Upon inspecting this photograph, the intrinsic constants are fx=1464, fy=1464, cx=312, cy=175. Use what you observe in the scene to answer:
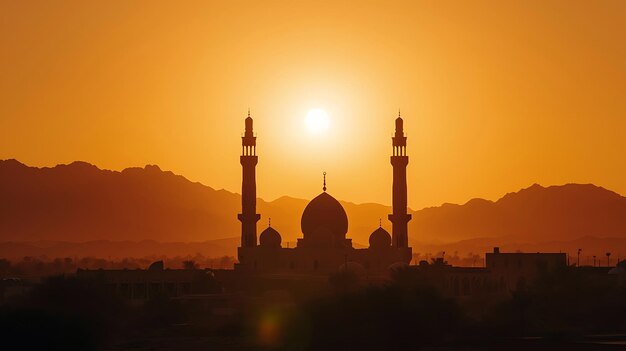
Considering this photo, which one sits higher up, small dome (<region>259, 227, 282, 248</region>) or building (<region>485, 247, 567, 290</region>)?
small dome (<region>259, 227, 282, 248</region>)

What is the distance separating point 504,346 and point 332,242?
35618mm

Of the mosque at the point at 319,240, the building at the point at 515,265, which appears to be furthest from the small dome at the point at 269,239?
the building at the point at 515,265

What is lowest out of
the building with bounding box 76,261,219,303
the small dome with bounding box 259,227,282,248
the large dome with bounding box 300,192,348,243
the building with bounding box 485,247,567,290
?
the building with bounding box 76,261,219,303

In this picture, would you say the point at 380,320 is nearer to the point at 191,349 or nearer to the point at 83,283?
the point at 191,349

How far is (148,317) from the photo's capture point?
9250cm

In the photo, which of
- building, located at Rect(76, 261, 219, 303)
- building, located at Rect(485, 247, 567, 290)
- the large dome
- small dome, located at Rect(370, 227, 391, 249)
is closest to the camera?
building, located at Rect(76, 261, 219, 303)

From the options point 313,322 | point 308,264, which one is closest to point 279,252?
point 308,264

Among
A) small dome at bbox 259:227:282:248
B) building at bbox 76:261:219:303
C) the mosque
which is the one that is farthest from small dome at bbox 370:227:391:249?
building at bbox 76:261:219:303

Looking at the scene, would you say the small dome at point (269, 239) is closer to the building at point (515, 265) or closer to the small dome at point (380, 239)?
the small dome at point (380, 239)

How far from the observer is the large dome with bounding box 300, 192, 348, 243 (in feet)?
364

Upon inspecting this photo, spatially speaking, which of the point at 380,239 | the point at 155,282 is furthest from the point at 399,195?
the point at 155,282

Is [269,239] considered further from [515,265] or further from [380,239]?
[515,265]

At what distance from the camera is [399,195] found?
11169cm

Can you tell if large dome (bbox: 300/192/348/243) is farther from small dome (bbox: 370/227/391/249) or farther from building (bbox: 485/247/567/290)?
building (bbox: 485/247/567/290)
